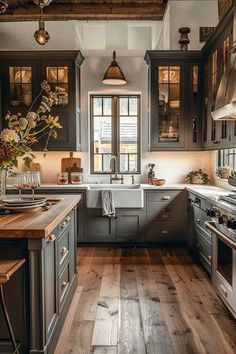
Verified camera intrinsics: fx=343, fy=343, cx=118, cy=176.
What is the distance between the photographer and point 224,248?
9.63ft

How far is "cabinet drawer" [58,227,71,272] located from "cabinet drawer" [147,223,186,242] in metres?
2.14

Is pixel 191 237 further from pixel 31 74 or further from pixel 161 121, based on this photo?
pixel 31 74

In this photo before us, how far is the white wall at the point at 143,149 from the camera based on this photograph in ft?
18.0

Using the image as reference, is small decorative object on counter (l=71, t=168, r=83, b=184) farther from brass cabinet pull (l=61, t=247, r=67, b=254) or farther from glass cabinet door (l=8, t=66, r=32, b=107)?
brass cabinet pull (l=61, t=247, r=67, b=254)

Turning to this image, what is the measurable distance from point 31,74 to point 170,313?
384 cm

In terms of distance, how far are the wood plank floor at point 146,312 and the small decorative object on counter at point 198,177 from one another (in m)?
1.42

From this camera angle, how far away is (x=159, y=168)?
555cm

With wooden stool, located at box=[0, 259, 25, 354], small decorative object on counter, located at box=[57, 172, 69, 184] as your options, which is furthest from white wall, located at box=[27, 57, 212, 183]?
wooden stool, located at box=[0, 259, 25, 354]

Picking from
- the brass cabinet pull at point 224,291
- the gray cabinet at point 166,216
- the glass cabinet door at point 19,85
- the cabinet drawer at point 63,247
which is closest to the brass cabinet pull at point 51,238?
the cabinet drawer at point 63,247

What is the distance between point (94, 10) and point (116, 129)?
179 cm

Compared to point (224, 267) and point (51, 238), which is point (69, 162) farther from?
point (51, 238)

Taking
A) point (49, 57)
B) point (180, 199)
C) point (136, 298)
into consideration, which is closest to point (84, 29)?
point (49, 57)

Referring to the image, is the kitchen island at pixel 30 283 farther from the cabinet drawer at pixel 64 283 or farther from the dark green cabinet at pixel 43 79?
the dark green cabinet at pixel 43 79

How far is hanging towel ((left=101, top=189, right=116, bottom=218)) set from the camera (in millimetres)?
4703
